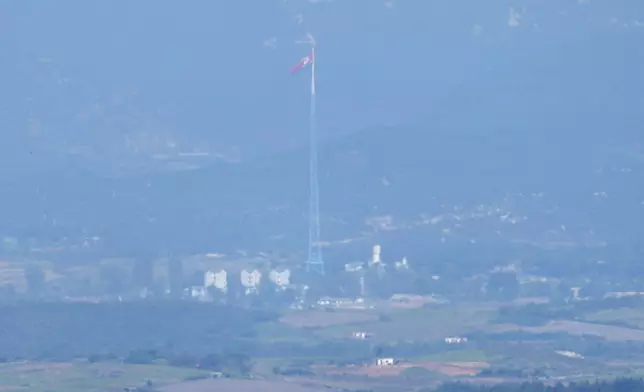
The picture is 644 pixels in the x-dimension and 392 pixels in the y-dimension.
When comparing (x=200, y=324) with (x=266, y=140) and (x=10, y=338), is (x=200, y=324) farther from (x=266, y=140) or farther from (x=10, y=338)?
(x=266, y=140)

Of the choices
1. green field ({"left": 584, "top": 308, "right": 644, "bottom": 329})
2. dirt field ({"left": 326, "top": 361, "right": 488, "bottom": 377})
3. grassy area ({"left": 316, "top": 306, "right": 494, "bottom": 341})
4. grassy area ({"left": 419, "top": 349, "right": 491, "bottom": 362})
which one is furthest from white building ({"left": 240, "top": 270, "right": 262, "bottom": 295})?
dirt field ({"left": 326, "top": 361, "right": 488, "bottom": 377})

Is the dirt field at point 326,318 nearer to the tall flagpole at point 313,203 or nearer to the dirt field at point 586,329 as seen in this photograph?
the dirt field at point 586,329

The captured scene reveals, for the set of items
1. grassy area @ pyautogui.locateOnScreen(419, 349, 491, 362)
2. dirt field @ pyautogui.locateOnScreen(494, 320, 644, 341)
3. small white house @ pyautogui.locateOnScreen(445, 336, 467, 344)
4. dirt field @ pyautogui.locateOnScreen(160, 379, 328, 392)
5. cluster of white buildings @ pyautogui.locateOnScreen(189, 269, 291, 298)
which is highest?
cluster of white buildings @ pyautogui.locateOnScreen(189, 269, 291, 298)

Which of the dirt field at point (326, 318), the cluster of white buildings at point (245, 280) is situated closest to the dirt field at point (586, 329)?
the dirt field at point (326, 318)

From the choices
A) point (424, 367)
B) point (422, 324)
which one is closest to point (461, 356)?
point (424, 367)

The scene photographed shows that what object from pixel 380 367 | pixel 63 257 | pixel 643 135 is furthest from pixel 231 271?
pixel 643 135

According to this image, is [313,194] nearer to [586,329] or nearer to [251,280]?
[251,280]

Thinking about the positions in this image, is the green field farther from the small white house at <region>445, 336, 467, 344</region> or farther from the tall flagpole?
the tall flagpole
